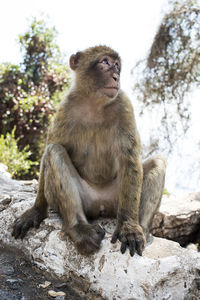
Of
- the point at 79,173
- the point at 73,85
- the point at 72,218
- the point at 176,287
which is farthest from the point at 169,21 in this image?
the point at 176,287

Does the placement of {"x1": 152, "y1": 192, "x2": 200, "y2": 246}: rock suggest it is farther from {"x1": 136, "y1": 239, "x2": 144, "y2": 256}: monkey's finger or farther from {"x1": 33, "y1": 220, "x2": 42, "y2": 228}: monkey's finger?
{"x1": 136, "y1": 239, "x2": 144, "y2": 256}: monkey's finger

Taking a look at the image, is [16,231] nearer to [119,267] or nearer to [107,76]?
[119,267]

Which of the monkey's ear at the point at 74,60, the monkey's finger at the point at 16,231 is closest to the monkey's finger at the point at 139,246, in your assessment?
the monkey's finger at the point at 16,231

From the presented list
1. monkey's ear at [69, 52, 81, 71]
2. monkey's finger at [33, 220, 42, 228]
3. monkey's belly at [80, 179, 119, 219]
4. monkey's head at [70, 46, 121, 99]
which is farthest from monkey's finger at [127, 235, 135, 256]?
monkey's ear at [69, 52, 81, 71]

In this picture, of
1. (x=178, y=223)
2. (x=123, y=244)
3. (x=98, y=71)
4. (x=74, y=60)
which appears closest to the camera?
(x=123, y=244)

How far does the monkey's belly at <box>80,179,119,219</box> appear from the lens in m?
3.49

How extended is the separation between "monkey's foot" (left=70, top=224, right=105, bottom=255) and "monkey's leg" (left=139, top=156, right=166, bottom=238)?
0.59 m

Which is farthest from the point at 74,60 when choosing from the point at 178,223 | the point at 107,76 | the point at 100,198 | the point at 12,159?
the point at 12,159

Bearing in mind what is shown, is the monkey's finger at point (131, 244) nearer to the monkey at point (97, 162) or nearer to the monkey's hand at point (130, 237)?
A: the monkey's hand at point (130, 237)

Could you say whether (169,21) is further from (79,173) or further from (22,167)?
(79,173)

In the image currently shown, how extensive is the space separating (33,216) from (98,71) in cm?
179

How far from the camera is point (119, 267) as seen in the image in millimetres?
2605

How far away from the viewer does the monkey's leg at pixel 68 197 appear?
9.37 ft

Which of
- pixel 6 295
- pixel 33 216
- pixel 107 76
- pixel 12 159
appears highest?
pixel 107 76
